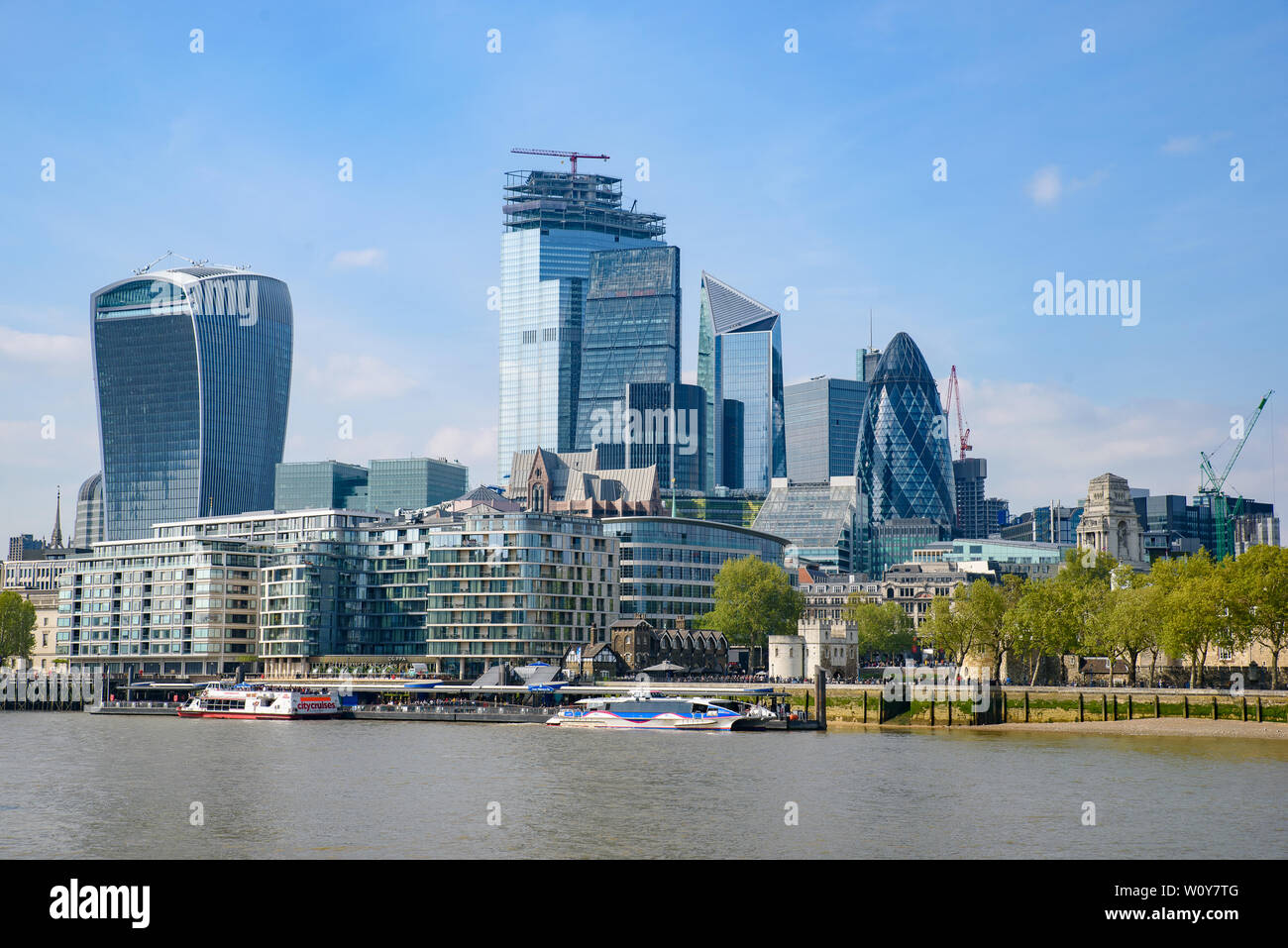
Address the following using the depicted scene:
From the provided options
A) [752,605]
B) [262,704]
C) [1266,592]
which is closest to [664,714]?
[262,704]

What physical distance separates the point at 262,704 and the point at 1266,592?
3872 inches

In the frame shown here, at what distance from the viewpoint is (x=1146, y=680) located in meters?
136

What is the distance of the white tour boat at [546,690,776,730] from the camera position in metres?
127

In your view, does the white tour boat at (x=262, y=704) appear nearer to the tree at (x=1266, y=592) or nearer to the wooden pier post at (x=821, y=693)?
the wooden pier post at (x=821, y=693)

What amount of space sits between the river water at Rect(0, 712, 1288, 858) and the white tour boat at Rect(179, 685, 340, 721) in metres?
38.6

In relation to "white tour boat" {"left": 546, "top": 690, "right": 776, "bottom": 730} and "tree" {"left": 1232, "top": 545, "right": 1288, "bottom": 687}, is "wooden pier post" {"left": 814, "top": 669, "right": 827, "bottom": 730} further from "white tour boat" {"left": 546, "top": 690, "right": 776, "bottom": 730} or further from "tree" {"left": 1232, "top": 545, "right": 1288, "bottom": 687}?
"tree" {"left": 1232, "top": 545, "right": 1288, "bottom": 687}

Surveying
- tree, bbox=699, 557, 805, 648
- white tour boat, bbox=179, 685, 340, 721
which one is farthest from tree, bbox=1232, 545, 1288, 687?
white tour boat, bbox=179, 685, 340, 721

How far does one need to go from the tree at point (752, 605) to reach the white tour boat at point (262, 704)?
180ft

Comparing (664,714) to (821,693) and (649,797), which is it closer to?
(821,693)

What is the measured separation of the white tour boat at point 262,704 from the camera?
495 ft

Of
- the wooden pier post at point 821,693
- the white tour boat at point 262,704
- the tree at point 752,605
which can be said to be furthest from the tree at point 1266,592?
the white tour boat at point 262,704

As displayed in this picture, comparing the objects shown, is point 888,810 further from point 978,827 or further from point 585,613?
point 585,613
